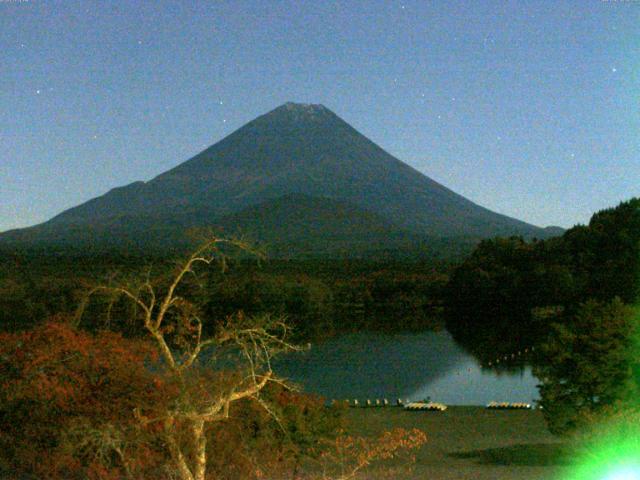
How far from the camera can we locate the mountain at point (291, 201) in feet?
372

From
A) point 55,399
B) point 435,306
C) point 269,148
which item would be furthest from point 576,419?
point 269,148

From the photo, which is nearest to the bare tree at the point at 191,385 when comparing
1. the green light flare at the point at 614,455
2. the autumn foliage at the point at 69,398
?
the autumn foliage at the point at 69,398

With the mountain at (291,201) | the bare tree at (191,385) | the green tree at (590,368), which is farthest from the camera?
the mountain at (291,201)

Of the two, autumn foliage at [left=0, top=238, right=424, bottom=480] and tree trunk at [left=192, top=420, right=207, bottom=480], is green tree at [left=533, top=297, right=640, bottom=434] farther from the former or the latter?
tree trunk at [left=192, top=420, right=207, bottom=480]

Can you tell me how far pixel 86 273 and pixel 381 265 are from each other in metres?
32.4

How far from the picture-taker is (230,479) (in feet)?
30.7

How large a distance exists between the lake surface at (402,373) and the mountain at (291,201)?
5829 centimetres

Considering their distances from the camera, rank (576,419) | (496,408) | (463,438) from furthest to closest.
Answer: (496,408) < (463,438) < (576,419)

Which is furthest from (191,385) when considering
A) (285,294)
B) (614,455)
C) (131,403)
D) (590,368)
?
(285,294)

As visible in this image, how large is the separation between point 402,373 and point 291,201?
98.5m

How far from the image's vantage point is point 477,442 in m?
15.2

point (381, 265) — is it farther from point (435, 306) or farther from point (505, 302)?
point (505, 302)

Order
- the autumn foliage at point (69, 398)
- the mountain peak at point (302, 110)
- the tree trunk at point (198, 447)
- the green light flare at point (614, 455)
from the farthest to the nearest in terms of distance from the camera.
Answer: the mountain peak at point (302, 110), the green light flare at point (614, 455), the autumn foliage at point (69, 398), the tree trunk at point (198, 447)

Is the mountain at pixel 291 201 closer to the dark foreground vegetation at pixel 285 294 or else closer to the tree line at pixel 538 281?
the dark foreground vegetation at pixel 285 294
